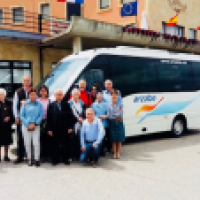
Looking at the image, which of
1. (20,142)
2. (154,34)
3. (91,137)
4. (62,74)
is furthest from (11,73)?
(91,137)

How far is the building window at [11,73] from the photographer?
54.9 feet

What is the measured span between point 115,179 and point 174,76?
5738 millimetres

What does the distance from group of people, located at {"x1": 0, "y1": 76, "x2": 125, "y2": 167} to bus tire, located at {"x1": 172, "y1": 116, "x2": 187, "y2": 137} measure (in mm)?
3743

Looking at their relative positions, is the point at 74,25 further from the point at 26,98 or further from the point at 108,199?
the point at 108,199

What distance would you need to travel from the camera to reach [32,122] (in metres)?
6.42

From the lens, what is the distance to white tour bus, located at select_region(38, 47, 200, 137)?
327 inches

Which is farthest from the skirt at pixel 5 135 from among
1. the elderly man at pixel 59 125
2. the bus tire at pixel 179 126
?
the bus tire at pixel 179 126

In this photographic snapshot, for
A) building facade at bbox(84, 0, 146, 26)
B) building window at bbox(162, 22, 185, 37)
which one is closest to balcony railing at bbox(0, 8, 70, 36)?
building facade at bbox(84, 0, 146, 26)

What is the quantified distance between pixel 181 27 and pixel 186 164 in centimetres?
2048

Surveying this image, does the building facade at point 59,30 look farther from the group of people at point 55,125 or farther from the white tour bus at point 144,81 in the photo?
the group of people at point 55,125

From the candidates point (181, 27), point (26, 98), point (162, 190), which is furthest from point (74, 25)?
point (181, 27)

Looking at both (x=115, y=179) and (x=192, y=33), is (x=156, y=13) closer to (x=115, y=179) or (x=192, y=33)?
(x=192, y=33)

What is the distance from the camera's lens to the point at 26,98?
6824 millimetres

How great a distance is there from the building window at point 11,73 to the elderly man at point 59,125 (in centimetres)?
1119
